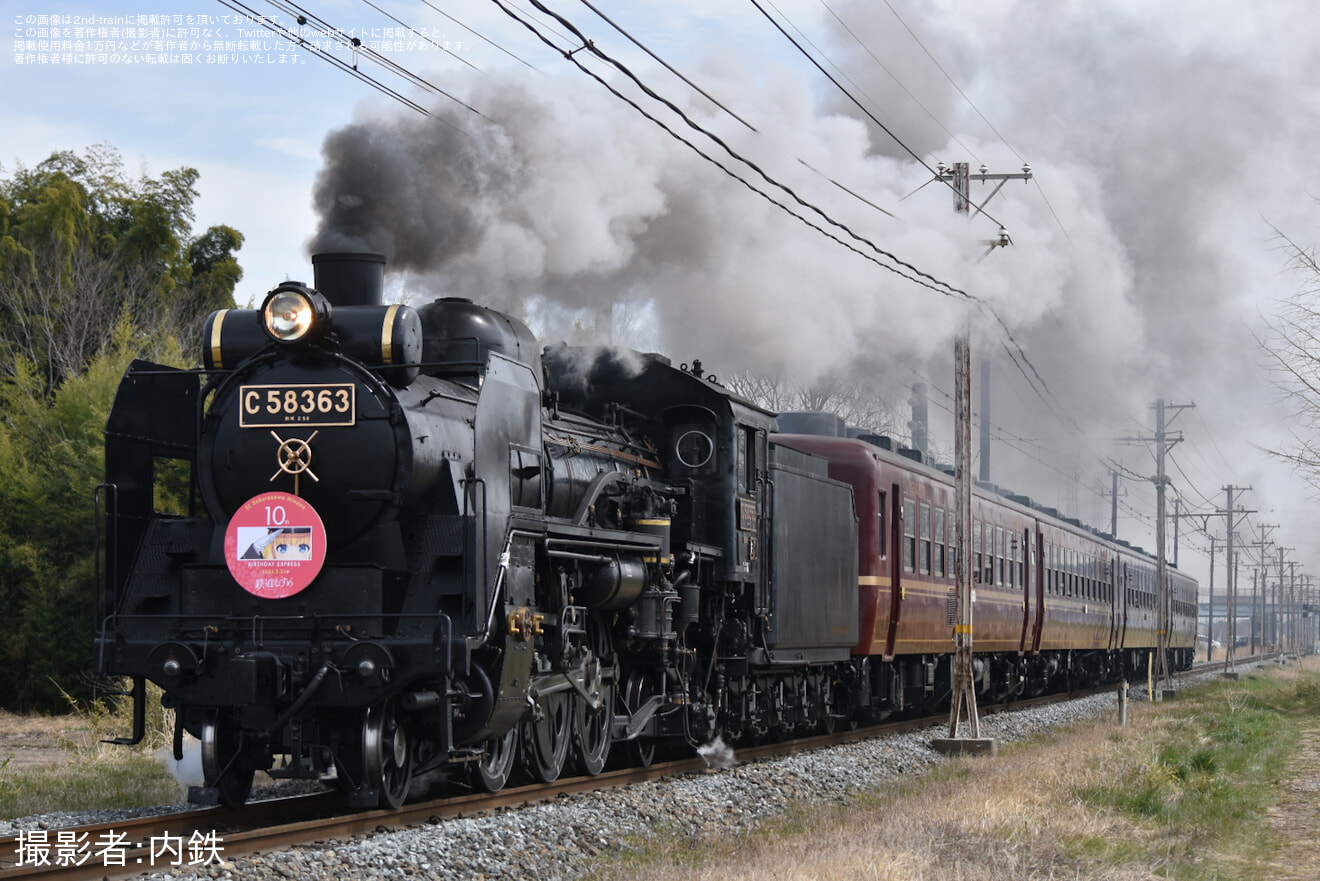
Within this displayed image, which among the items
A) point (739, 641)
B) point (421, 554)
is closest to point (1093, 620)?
point (739, 641)

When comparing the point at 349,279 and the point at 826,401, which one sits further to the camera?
the point at 826,401

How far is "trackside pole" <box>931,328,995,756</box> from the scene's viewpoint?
17.1 metres

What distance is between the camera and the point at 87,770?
1288 cm

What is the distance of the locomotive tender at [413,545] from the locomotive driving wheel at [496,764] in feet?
0.07

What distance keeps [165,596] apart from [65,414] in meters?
17.4

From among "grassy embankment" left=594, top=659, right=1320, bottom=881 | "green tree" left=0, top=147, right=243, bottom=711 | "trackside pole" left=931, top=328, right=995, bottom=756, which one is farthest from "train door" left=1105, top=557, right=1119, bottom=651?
"green tree" left=0, top=147, right=243, bottom=711

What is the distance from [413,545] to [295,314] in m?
1.62

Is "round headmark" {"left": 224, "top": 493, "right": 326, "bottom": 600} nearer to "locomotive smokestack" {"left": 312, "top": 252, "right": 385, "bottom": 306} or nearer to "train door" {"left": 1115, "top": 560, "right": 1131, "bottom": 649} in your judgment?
"locomotive smokestack" {"left": 312, "top": 252, "right": 385, "bottom": 306}

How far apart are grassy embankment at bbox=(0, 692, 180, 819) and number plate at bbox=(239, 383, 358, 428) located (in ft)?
8.53

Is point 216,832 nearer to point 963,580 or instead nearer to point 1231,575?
point 963,580

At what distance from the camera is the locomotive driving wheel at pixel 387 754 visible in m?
8.85

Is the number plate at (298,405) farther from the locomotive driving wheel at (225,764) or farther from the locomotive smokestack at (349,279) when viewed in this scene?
the locomotive driving wheel at (225,764)

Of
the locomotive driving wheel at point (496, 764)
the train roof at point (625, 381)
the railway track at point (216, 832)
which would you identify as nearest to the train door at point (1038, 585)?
the train roof at point (625, 381)

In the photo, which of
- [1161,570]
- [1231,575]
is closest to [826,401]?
[1161,570]
